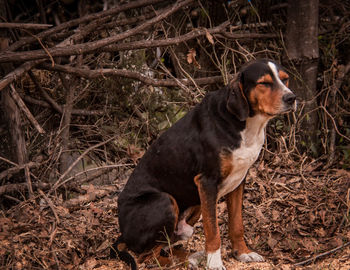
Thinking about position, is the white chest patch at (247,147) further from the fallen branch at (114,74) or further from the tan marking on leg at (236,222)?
the fallen branch at (114,74)

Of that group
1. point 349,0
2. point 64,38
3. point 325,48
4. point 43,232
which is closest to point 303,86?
point 325,48

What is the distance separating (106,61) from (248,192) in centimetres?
223

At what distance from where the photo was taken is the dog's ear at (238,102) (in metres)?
3.24

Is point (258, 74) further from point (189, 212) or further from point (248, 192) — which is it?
point (248, 192)

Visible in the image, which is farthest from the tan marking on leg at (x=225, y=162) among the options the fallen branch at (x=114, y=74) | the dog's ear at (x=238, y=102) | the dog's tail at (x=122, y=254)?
the fallen branch at (x=114, y=74)

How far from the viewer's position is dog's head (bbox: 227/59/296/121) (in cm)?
321

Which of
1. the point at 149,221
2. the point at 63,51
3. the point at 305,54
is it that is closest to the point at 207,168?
the point at 149,221

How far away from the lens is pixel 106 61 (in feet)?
17.6

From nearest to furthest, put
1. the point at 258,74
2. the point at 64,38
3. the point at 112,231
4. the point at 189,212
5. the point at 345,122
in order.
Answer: the point at 258,74 < the point at 189,212 < the point at 112,231 < the point at 64,38 < the point at 345,122

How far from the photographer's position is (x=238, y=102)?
324 centimetres

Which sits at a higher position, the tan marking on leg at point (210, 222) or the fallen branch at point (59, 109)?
the fallen branch at point (59, 109)

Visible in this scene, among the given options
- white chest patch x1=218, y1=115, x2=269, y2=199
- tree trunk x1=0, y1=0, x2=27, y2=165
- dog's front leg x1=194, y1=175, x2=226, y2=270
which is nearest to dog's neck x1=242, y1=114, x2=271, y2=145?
white chest patch x1=218, y1=115, x2=269, y2=199

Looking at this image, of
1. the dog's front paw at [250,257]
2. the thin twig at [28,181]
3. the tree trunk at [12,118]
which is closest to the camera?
the dog's front paw at [250,257]

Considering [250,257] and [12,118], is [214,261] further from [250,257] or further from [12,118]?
[12,118]
